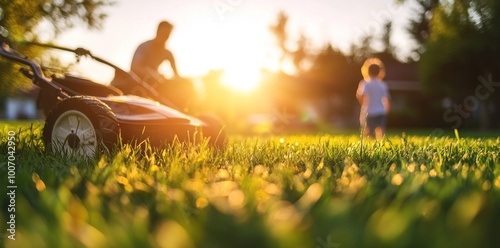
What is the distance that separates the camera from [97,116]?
5125 millimetres

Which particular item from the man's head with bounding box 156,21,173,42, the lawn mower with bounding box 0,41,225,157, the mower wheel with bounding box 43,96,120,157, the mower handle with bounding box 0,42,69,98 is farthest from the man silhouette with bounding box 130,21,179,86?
the mower wheel with bounding box 43,96,120,157

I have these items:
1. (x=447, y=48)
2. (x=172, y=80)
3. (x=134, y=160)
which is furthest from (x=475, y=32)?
(x=134, y=160)

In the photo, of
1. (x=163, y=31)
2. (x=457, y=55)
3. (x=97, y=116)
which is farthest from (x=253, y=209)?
(x=457, y=55)

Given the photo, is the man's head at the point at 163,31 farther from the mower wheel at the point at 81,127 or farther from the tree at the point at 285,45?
the tree at the point at 285,45

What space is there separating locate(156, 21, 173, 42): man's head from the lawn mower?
964mm

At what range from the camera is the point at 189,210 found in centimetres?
245

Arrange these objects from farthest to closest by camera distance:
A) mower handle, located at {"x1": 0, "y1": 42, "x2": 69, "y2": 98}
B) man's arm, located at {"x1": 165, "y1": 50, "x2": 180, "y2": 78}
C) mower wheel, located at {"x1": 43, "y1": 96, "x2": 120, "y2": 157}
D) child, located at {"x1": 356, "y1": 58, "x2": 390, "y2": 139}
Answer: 1. child, located at {"x1": 356, "y1": 58, "x2": 390, "y2": 139}
2. man's arm, located at {"x1": 165, "y1": 50, "x2": 180, "y2": 78}
3. mower handle, located at {"x1": 0, "y1": 42, "x2": 69, "y2": 98}
4. mower wheel, located at {"x1": 43, "y1": 96, "x2": 120, "y2": 157}

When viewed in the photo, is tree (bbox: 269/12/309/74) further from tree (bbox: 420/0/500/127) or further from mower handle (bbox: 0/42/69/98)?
mower handle (bbox: 0/42/69/98)

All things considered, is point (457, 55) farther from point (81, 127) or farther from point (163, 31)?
point (81, 127)

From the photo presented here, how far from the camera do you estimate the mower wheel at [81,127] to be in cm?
513

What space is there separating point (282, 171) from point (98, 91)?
376 cm

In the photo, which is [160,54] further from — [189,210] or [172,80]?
[189,210]

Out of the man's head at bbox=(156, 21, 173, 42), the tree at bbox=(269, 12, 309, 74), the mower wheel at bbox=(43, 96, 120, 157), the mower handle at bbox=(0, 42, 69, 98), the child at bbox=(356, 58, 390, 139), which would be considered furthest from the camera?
the tree at bbox=(269, 12, 309, 74)

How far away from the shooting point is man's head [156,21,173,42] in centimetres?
788
